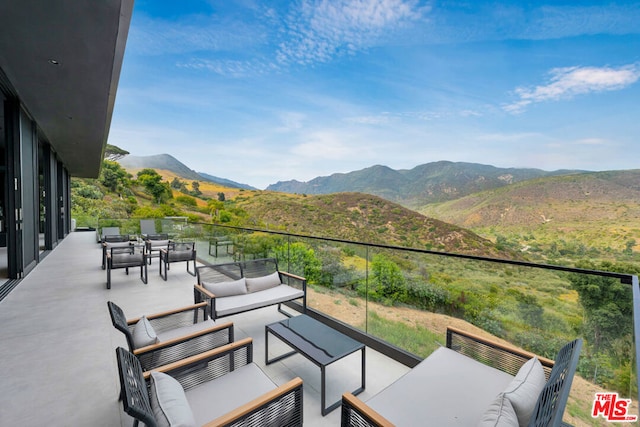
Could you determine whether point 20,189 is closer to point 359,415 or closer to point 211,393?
point 211,393

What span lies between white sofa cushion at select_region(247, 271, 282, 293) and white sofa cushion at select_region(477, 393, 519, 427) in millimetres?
3090

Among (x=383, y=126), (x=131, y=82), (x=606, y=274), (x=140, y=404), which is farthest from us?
(x=383, y=126)

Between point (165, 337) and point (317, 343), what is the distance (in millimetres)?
1359

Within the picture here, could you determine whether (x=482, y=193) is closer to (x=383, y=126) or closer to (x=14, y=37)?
(x=383, y=126)

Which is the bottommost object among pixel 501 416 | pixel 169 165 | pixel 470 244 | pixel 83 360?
pixel 470 244

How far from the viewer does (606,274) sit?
6.61 feet

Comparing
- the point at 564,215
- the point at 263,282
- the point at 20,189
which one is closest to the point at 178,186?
the point at 20,189

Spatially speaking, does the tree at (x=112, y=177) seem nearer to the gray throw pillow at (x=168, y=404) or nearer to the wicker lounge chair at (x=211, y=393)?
the wicker lounge chair at (x=211, y=393)

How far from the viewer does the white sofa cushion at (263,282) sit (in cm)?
386

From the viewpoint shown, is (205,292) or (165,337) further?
(205,292)

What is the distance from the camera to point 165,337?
8.39 feet

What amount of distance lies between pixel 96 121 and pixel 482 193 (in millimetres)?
27014

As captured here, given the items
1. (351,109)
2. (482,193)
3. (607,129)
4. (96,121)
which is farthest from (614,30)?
(96,121)

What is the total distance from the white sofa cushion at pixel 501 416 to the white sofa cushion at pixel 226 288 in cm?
305
